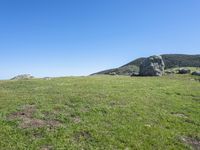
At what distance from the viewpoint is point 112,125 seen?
24156 millimetres

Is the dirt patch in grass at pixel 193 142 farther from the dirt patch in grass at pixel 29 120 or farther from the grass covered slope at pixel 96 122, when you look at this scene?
the dirt patch in grass at pixel 29 120

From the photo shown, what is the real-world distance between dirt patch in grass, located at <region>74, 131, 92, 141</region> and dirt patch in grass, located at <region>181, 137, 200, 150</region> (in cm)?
744

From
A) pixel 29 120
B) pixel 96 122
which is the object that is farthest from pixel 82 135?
pixel 29 120

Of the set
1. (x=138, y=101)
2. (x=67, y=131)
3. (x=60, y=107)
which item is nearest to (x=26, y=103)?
(x=60, y=107)

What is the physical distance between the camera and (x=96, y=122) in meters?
24.4

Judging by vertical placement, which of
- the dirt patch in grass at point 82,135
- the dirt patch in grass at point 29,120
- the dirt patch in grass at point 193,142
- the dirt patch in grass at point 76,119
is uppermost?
the dirt patch in grass at point 29,120

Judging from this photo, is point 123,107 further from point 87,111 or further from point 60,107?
point 60,107

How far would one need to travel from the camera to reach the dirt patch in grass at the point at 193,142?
2247 cm

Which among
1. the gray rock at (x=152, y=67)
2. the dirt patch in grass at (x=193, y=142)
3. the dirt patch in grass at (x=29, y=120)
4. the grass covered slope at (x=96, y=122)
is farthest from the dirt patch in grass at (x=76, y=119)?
the gray rock at (x=152, y=67)

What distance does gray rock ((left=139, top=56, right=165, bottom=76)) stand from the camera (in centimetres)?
7319

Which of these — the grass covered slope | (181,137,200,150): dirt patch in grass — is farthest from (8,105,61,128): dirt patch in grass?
(181,137,200,150): dirt patch in grass

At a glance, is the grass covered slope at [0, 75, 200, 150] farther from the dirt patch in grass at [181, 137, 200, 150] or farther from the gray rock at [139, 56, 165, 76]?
the gray rock at [139, 56, 165, 76]

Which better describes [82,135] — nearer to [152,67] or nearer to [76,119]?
[76,119]

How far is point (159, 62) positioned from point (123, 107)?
1918 inches
